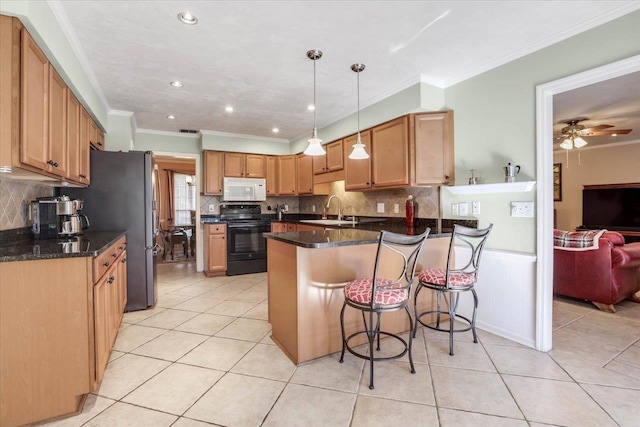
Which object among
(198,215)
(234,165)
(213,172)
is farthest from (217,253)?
(234,165)

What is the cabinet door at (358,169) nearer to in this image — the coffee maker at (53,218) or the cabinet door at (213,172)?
the cabinet door at (213,172)

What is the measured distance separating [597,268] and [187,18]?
450 centimetres

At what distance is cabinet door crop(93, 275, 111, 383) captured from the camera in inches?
67.9

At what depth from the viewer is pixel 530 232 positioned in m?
2.48

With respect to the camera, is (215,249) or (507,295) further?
(215,249)

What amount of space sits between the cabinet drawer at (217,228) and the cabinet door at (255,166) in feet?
3.31

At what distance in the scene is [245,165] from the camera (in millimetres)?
5363

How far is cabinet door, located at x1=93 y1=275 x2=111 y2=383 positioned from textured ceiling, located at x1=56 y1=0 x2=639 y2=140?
178 cm

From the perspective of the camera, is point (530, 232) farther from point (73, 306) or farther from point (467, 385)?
point (73, 306)

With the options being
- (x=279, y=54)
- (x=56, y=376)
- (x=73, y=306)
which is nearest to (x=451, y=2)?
(x=279, y=54)

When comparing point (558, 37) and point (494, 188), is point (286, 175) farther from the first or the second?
point (558, 37)

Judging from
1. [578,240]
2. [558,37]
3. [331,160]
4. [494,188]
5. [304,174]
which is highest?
[558,37]

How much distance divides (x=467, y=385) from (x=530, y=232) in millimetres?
1336

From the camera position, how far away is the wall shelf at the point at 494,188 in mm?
2441
